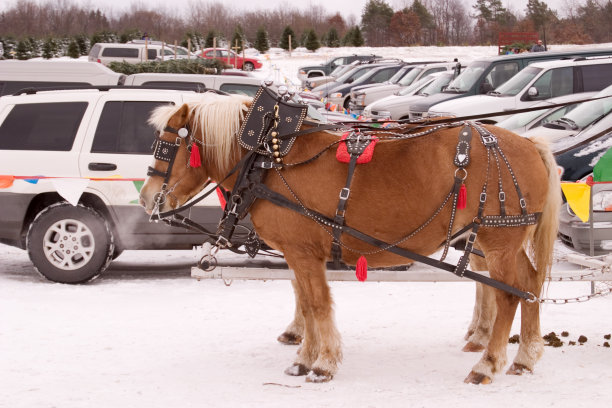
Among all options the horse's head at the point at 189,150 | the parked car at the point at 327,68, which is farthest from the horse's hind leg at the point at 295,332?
the parked car at the point at 327,68

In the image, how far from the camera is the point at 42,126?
8.84 meters

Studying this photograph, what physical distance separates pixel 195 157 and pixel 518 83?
457 inches

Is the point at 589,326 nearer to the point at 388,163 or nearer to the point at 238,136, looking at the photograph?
the point at 388,163

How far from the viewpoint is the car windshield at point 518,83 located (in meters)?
15.8

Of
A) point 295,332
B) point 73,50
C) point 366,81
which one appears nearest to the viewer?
point 295,332

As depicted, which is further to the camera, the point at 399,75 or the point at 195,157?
the point at 399,75

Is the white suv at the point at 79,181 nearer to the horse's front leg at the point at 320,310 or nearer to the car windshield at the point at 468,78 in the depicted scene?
the horse's front leg at the point at 320,310

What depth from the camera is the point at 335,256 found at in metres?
5.67

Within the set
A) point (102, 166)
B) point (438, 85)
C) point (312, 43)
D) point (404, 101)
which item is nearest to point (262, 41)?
point (312, 43)

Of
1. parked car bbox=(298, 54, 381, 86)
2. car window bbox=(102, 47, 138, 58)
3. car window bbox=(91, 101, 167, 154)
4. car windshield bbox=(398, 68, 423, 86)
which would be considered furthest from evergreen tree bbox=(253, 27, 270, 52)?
car window bbox=(91, 101, 167, 154)

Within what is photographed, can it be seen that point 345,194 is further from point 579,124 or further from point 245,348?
point 579,124

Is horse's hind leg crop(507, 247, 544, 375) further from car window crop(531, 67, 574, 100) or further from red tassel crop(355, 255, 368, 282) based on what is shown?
car window crop(531, 67, 574, 100)

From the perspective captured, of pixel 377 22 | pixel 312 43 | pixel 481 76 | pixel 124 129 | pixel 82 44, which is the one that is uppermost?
pixel 377 22

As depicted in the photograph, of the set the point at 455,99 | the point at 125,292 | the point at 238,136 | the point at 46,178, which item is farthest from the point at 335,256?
the point at 455,99
